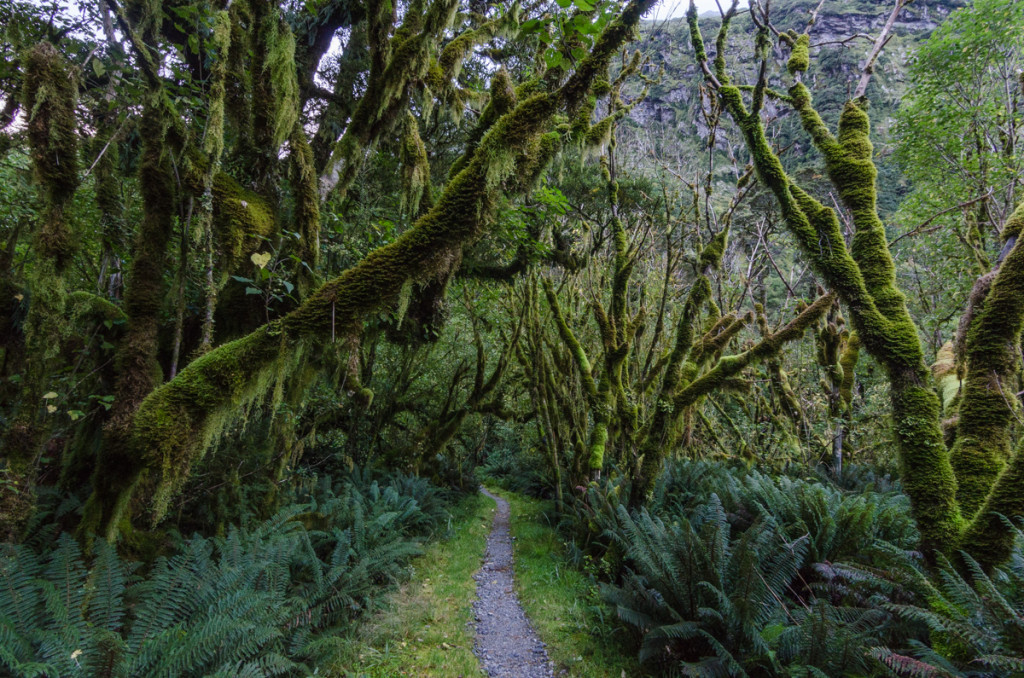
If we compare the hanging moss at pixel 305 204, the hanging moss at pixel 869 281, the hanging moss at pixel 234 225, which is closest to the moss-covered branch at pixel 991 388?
the hanging moss at pixel 869 281

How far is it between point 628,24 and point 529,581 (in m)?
6.79

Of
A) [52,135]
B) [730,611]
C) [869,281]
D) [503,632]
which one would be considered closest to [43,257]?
[52,135]

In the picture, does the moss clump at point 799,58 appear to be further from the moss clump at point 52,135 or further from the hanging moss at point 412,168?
the moss clump at point 52,135

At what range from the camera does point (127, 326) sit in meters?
3.46

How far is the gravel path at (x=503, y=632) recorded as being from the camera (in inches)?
173

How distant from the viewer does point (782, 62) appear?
10.7 meters

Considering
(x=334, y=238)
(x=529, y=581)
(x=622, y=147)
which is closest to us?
(x=334, y=238)

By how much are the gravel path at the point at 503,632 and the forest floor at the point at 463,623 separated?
0.09 m

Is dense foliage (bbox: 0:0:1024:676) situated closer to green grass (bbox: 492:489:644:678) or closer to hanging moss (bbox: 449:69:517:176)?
hanging moss (bbox: 449:69:517:176)

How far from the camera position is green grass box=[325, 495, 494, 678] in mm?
4184

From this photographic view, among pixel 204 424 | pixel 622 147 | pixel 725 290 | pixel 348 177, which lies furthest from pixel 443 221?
pixel 622 147

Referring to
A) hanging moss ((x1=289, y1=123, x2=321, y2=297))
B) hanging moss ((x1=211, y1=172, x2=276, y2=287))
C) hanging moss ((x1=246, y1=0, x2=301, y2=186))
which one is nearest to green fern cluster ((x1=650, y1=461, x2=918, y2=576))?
hanging moss ((x1=289, y1=123, x2=321, y2=297))

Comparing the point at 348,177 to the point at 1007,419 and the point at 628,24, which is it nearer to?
the point at 628,24

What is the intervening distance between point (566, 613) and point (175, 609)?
4.06m
